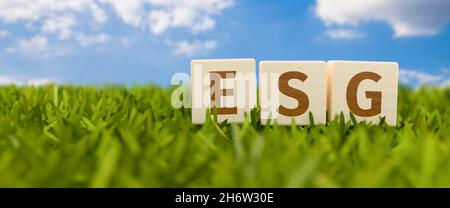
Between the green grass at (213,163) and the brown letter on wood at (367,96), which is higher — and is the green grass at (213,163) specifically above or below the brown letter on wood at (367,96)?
below

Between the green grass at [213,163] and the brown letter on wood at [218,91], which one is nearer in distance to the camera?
the green grass at [213,163]

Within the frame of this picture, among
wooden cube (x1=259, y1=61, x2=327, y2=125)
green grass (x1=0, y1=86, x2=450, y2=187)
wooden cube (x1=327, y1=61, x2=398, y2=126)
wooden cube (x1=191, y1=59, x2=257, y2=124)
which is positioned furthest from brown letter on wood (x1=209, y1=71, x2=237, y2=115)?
green grass (x1=0, y1=86, x2=450, y2=187)

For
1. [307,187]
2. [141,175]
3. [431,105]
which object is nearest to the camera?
[307,187]

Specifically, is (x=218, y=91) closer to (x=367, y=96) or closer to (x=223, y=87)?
(x=223, y=87)

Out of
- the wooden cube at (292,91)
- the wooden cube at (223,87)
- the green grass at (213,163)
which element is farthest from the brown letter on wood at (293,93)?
the green grass at (213,163)

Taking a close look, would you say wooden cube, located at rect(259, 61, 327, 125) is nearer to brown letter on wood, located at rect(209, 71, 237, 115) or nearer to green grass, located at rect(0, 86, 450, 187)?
brown letter on wood, located at rect(209, 71, 237, 115)

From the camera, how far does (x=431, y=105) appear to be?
3.28 metres

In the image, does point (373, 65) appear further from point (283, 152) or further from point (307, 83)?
point (283, 152)

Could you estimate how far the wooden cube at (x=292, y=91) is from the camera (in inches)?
73.6

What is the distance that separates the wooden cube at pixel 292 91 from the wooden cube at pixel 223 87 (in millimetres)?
51

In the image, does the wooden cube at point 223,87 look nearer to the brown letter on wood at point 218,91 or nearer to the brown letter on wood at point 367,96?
the brown letter on wood at point 218,91

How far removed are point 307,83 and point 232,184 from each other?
43.8 inches

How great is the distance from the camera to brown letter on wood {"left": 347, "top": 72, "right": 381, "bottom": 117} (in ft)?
6.41

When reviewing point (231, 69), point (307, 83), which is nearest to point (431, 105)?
point (307, 83)
